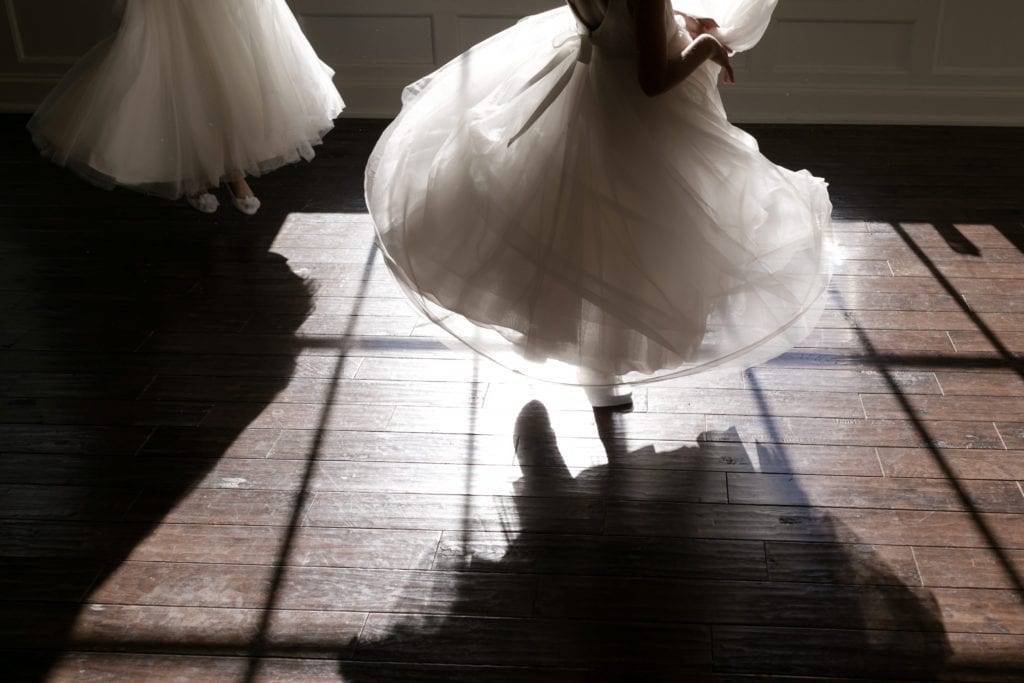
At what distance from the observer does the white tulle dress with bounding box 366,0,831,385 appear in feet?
8.55

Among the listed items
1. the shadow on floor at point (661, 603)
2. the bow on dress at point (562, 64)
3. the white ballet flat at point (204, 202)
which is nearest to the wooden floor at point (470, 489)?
the shadow on floor at point (661, 603)

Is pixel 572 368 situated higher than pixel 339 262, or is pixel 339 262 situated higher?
pixel 572 368

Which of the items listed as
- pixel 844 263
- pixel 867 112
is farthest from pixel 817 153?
pixel 844 263

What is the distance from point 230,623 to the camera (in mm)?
2418

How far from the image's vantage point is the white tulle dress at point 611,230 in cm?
261

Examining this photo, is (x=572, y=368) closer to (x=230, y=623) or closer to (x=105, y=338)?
(x=230, y=623)

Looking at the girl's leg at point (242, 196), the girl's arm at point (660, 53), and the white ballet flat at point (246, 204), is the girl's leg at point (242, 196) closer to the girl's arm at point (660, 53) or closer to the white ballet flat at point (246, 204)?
the white ballet flat at point (246, 204)

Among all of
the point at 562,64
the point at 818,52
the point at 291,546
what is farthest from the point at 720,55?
the point at 818,52

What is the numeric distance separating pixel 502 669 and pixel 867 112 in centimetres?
405

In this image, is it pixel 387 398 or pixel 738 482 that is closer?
Answer: pixel 738 482

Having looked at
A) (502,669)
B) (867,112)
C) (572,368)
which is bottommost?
(867,112)

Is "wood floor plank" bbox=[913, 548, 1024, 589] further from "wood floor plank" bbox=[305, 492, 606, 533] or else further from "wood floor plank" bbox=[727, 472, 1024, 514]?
"wood floor plank" bbox=[305, 492, 606, 533]

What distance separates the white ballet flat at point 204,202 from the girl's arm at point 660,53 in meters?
2.35
